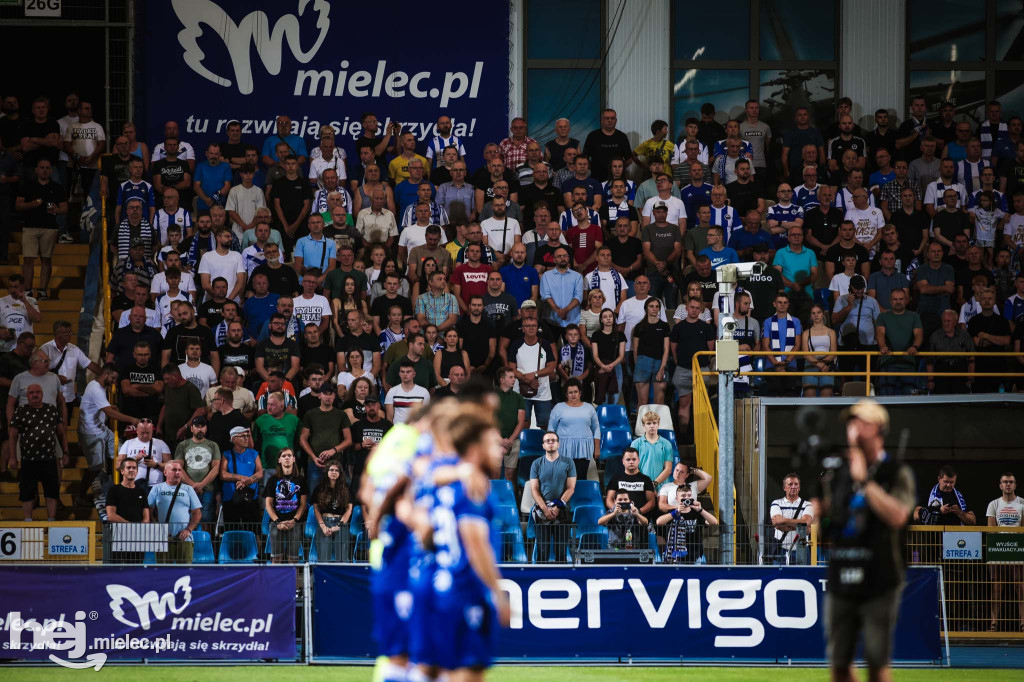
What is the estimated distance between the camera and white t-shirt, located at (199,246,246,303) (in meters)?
18.8

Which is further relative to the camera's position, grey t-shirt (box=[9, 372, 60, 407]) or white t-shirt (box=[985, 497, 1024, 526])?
grey t-shirt (box=[9, 372, 60, 407])

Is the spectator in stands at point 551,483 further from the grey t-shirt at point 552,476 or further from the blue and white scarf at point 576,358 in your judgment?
the blue and white scarf at point 576,358

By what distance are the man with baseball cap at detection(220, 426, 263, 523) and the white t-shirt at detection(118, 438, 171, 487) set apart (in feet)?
2.55

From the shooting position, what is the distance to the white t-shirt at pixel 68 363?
18031 millimetres

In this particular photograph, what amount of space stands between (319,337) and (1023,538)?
9418mm

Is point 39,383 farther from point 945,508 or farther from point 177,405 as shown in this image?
point 945,508

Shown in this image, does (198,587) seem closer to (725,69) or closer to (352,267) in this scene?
(352,267)

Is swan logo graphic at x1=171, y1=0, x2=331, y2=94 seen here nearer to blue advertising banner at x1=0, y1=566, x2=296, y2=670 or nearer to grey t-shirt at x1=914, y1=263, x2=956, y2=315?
grey t-shirt at x1=914, y1=263, x2=956, y2=315

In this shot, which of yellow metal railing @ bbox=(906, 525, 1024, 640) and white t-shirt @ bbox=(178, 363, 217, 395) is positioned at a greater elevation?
white t-shirt @ bbox=(178, 363, 217, 395)

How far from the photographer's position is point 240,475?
16016 mm

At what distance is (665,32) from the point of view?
24188mm

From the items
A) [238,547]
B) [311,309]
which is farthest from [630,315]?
[238,547]

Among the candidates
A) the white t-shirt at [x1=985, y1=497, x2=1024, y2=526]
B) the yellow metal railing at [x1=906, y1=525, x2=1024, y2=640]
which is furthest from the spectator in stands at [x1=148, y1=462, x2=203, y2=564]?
the white t-shirt at [x1=985, y1=497, x2=1024, y2=526]

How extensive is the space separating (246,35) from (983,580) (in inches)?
629
